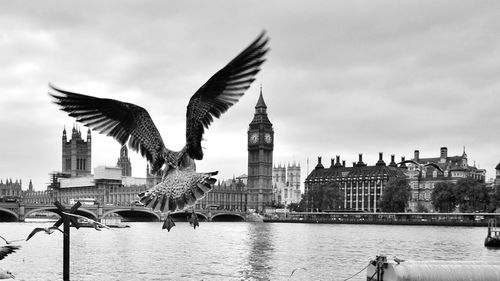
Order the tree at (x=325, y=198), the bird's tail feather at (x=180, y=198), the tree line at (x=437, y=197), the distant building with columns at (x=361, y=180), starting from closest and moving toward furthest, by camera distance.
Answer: the bird's tail feather at (x=180, y=198) → the tree line at (x=437, y=197) → the tree at (x=325, y=198) → the distant building with columns at (x=361, y=180)

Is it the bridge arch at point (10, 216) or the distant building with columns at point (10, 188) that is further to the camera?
the distant building with columns at point (10, 188)

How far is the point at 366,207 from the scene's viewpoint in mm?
142625

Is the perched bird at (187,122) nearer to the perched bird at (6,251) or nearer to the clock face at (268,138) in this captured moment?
the perched bird at (6,251)

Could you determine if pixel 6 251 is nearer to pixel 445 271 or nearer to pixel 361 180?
pixel 445 271

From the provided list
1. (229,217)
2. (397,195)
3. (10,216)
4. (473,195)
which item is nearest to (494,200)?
(473,195)

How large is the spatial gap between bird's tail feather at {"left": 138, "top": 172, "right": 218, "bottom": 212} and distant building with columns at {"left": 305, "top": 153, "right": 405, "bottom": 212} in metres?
132

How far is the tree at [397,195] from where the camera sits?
384ft

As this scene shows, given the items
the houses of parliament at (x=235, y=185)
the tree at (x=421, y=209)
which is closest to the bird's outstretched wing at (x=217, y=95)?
the tree at (x=421, y=209)

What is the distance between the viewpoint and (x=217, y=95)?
181 inches

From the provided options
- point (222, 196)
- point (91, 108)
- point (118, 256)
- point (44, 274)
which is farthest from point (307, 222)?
point (91, 108)

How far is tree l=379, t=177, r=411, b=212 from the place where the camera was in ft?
384

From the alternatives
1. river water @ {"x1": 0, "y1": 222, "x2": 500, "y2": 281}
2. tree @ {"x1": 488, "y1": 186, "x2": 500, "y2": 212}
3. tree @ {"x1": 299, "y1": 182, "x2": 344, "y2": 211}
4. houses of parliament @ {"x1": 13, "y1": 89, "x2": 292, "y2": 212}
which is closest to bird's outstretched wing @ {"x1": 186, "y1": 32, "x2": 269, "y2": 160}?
river water @ {"x1": 0, "y1": 222, "x2": 500, "y2": 281}

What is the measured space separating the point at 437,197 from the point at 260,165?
214 ft

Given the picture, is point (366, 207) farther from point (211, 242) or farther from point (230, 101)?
point (230, 101)
